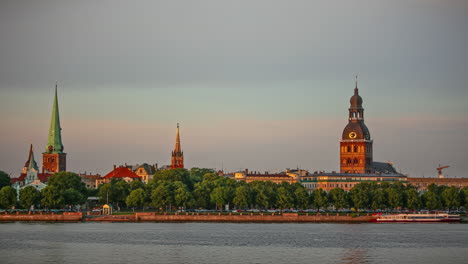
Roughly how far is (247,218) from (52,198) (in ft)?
99.4

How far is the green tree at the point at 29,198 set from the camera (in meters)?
167

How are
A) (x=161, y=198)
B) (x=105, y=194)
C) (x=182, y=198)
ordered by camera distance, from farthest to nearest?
(x=105, y=194) < (x=182, y=198) < (x=161, y=198)

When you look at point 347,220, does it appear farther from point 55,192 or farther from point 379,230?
→ point 55,192

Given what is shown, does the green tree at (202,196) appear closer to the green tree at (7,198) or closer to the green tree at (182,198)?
the green tree at (182,198)

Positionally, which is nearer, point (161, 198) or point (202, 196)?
point (161, 198)

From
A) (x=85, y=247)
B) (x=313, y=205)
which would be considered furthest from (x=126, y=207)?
(x=85, y=247)

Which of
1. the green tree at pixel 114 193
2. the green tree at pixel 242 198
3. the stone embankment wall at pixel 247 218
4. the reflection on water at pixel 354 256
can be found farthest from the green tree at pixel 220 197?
the reflection on water at pixel 354 256

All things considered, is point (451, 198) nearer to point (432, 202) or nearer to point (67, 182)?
point (432, 202)

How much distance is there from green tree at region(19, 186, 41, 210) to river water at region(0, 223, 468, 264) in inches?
736

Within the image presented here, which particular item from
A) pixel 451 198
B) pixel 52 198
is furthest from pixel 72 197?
pixel 451 198

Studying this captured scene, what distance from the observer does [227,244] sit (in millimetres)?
108875

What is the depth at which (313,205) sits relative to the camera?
18288cm

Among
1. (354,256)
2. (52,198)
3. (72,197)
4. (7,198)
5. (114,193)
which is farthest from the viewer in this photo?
(114,193)

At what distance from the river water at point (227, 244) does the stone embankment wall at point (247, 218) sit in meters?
10.9
